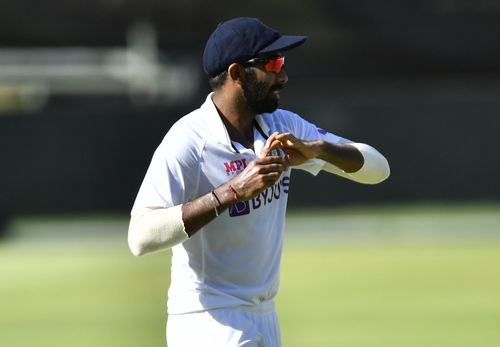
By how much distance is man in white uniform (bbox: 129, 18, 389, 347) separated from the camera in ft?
17.3

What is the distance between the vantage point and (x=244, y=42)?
212 inches

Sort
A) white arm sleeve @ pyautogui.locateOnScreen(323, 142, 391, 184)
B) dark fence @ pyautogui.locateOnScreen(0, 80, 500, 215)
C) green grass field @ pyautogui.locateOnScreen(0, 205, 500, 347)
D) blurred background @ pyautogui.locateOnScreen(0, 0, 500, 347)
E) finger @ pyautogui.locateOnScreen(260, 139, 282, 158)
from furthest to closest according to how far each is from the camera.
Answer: dark fence @ pyautogui.locateOnScreen(0, 80, 500, 215), blurred background @ pyautogui.locateOnScreen(0, 0, 500, 347), green grass field @ pyautogui.locateOnScreen(0, 205, 500, 347), white arm sleeve @ pyautogui.locateOnScreen(323, 142, 391, 184), finger @ pyautogui.locateOnScreen(260, 139, 282, 158)

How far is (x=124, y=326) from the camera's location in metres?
11.6

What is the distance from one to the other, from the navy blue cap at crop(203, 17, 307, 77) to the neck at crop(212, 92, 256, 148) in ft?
0.54

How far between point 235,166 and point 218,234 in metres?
0.31

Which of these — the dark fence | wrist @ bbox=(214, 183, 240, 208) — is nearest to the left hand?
wrist @ bbox=(214, 183, 240, 208)

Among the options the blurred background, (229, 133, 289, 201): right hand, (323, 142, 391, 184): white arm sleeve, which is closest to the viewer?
(229, 133, 289, 201): right hand

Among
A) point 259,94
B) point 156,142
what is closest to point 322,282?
point 156,142

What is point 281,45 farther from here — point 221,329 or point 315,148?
point 221,329

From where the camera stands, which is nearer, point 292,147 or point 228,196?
point 228,196

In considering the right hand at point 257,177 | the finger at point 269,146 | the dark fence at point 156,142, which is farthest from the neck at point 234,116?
the dark fence at point 156,142

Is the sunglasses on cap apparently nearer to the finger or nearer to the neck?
the neck

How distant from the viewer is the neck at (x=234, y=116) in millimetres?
5523

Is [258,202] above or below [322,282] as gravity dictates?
below
